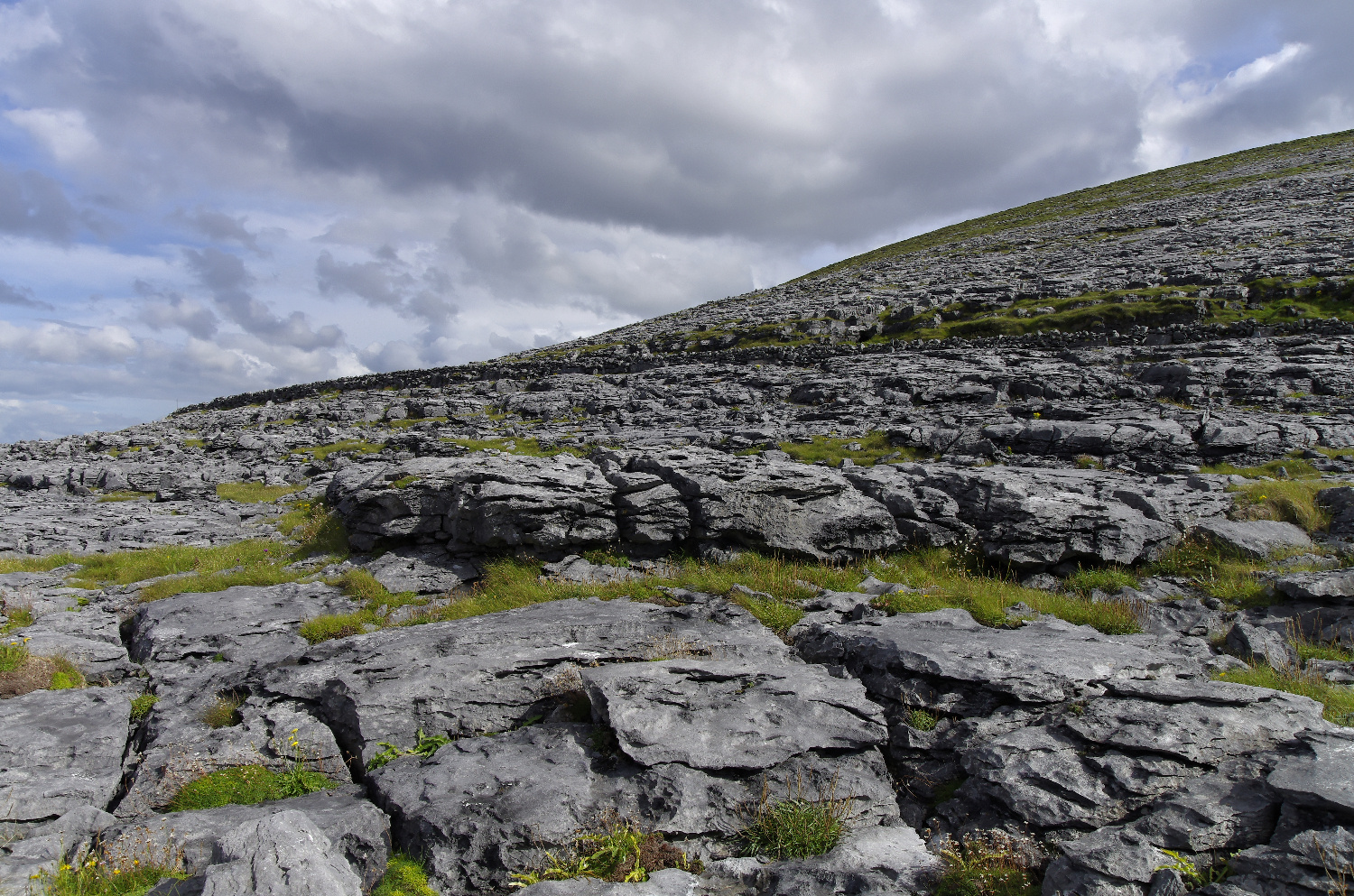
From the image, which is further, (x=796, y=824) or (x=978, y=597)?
(x=978, y=597)

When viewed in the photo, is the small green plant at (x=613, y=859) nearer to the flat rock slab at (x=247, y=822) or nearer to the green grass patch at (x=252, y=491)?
the flat rock slab at (x=247, y=822)

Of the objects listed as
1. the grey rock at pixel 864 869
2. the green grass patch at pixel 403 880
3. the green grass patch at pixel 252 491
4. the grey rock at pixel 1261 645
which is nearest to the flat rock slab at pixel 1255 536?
the grey rock at pixel 1261 645

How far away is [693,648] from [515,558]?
6.86 meters

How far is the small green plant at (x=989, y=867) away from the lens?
238 inches

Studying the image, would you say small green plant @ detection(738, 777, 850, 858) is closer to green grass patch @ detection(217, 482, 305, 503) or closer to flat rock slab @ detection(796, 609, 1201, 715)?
flat rock slab @ detection(796, 609, 1201, 715)

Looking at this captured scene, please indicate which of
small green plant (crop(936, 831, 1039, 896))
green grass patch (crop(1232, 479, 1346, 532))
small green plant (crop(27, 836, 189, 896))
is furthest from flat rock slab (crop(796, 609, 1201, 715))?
green grass patch (crop(1232, 479, 1346, 532))

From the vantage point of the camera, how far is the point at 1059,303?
53.6 meters

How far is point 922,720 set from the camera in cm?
842

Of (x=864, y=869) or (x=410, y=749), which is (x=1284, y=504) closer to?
(x=864, y=869)

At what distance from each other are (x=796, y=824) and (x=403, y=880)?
4369mm

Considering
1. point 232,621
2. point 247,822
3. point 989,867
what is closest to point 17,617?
point 232,621

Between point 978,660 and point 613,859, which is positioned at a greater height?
point 978,660

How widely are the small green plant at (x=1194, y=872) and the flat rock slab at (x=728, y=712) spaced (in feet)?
10.2

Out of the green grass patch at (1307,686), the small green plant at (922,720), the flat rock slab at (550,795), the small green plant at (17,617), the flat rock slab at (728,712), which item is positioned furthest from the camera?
the small green plant at (17,617)
